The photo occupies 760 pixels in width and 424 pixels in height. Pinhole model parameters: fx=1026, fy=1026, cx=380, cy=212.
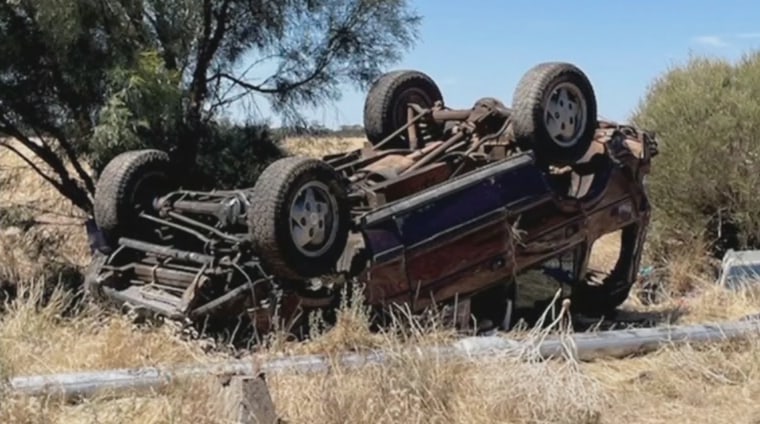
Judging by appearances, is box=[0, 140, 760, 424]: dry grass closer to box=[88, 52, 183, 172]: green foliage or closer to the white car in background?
box=[88, 52, 183, 172]: green foliage

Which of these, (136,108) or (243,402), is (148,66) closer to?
(136,108)

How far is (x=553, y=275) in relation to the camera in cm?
862

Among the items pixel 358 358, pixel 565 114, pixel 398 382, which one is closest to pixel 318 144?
pixel 565 114

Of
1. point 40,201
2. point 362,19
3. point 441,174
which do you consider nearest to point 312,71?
point 362,19

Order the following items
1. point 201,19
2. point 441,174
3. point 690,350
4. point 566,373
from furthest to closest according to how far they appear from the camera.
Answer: point 201,19 → point 441,174 → point 690,350 → point 566,373

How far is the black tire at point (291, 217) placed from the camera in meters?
6.28

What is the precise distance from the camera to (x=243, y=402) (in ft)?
15.2

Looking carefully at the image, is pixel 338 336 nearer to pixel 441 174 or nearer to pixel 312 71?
pixel 441 174

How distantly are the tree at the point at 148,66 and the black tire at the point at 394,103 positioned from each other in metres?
1.84

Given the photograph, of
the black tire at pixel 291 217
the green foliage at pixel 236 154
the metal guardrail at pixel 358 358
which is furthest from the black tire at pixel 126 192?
the green foliage at pixel 236 154

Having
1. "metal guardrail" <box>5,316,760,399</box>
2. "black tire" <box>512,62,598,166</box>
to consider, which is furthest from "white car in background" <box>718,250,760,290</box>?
"metal guardrail" <box>5,316,760,399</box>

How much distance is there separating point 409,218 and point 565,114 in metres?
1.82

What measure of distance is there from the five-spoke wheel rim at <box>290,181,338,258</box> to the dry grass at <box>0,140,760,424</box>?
1.56ft

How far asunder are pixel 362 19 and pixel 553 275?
169 inches
